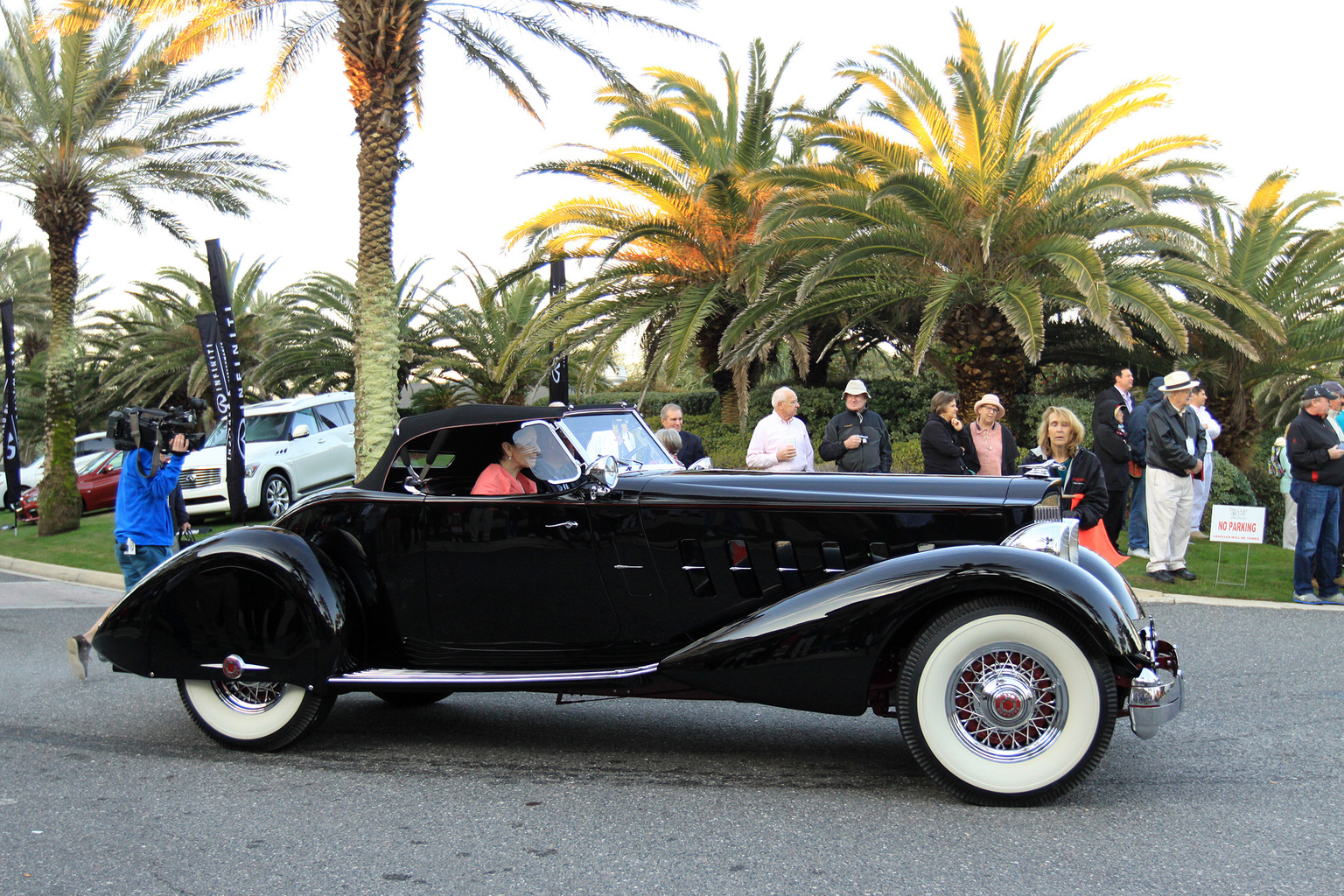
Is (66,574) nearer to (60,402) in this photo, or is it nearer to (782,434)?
(60,402)

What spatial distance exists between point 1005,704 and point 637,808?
143 cm

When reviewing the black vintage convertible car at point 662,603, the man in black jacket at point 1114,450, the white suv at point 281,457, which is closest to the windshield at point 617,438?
the black vintage convertible car at point 662,603

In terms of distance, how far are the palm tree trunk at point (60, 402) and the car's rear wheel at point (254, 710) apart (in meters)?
15.6

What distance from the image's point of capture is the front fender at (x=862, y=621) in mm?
3664

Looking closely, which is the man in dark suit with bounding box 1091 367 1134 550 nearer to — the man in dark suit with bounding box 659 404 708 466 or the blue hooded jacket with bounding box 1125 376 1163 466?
the blue hooded jacket with bounding box 1125 376 1163 466

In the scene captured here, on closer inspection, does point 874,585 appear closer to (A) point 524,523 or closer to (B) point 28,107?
(A) point 524,523

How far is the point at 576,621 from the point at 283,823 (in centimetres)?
141

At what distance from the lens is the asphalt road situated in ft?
10.5

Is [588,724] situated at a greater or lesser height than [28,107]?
lesser

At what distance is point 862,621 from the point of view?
3861mm

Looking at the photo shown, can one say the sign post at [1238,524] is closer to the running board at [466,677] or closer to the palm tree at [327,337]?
the running board at [466,677]

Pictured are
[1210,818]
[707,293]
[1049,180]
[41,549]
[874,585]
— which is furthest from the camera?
[41,549]

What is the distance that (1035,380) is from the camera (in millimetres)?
17469

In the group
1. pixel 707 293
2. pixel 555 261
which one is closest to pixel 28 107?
pixel 555 261
